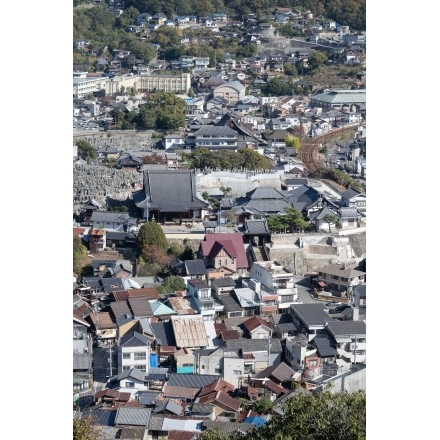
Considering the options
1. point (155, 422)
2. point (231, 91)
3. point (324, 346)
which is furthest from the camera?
point (231, 91)

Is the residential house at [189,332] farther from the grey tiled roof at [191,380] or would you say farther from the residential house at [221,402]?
the residential house at [221,402]

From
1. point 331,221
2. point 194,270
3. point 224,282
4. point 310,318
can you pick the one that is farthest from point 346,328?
point 331,221

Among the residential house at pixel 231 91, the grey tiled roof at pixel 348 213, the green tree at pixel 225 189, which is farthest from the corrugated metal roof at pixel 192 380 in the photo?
the residential house at pixel 231 91

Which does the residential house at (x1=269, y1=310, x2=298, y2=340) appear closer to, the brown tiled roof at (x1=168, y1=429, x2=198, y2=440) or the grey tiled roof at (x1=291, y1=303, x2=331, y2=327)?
the grey tiled roof at (x1=291, y1=303, x2=331, y2=327)

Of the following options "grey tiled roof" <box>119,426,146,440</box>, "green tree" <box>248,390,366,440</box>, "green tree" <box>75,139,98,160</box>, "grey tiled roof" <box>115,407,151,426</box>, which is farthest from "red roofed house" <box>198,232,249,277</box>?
"green tree" <box>75,139,98,160</box>

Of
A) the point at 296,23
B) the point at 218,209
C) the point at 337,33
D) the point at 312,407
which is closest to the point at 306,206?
the point at 218,209

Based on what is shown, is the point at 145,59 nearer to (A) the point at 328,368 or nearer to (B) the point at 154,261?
(B) the point at 154,261

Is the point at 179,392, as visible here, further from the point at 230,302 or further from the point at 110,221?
the point at 110,221
